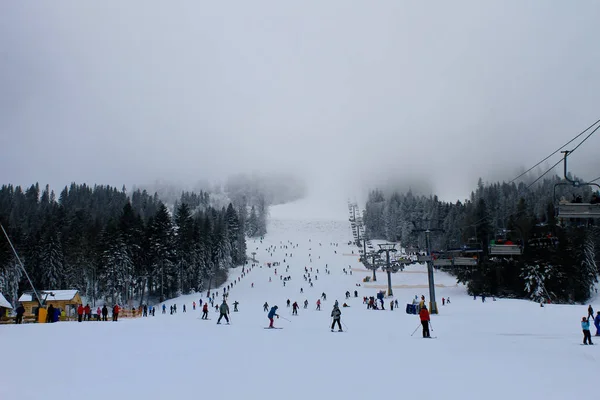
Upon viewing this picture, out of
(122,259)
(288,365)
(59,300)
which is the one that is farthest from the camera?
(122,259)

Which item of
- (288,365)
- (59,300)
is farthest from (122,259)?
(288,365)

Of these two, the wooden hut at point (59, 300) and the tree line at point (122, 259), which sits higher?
the tree line at point (122, 259)

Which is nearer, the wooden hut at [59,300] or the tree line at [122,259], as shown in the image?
the wooden hut at [59,300]

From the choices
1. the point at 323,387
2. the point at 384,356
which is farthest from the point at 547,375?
the point at 323,387

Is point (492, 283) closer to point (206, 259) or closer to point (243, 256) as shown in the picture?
point (206, 259)

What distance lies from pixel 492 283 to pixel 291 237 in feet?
368

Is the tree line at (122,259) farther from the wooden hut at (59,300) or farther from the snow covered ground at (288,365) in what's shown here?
the snow covered ground at (288,365)

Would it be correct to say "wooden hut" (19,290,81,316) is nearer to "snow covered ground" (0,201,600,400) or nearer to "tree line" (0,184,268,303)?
"tree line" (0,184,268,303)

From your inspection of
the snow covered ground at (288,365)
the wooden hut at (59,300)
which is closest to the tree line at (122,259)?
the wooden hut at (59,300)

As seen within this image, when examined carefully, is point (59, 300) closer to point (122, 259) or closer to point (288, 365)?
point (122, 259)

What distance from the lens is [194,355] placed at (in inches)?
495

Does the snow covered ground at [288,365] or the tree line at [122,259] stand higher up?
the tree line at [122,259]

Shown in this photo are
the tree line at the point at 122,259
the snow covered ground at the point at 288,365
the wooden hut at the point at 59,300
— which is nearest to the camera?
the snow covered ground at the point at 288,365

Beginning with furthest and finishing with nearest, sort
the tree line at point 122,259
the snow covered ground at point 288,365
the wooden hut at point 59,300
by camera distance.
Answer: the tree line at point 122,259 → the wooden hut at point 59,300 → the snow covered ground at point 288,365
